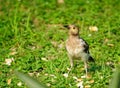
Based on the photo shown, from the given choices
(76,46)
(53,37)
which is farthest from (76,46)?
(53,37)

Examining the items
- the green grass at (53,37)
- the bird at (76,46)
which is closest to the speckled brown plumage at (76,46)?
the bird at (76,46)

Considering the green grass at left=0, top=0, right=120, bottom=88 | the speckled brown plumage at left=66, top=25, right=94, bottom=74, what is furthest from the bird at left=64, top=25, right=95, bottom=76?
the green grass at left=0, top=0, right=120, bottom=88

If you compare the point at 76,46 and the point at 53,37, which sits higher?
the point at 76,46

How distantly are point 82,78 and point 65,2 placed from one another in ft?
10.8

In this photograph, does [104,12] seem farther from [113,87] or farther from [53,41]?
[113,87]

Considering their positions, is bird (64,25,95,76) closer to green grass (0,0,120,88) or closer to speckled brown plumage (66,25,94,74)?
speckled brown plumage (66,25,94,74)

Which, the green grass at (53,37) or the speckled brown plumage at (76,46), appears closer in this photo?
the speckled brown plumage at (76,46)

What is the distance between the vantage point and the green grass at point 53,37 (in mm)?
6487

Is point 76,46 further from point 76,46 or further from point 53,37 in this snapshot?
point 53,37

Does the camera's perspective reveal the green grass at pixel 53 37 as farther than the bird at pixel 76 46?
Yes

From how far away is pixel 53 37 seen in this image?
7.81m

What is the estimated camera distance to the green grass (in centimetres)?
649

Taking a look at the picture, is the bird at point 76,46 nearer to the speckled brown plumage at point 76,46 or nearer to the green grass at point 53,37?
the speckled brown plumage at point 76,46

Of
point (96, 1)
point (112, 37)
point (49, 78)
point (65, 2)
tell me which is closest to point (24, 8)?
point (65, 2)
